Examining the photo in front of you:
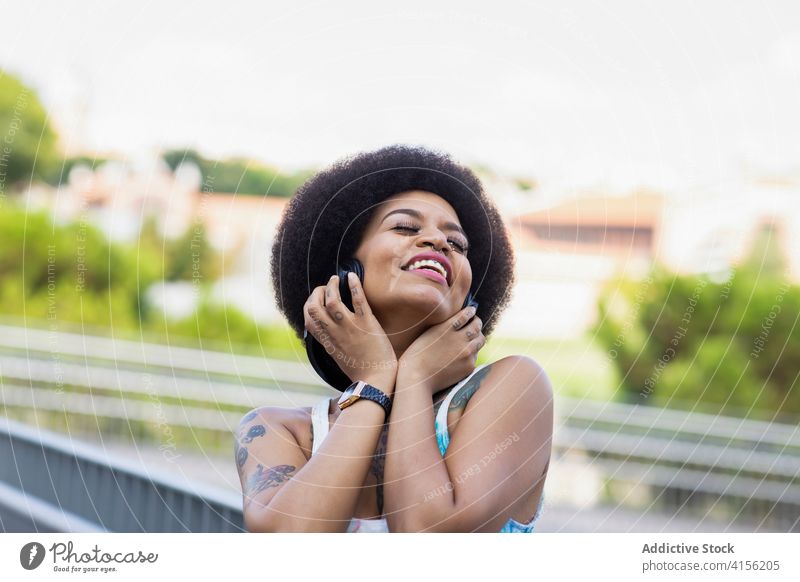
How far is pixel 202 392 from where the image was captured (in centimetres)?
653

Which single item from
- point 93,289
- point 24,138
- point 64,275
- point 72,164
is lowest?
point 93,289

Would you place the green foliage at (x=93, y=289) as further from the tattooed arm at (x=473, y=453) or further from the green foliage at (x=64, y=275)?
the tattooed arm at (x=473, y=453)

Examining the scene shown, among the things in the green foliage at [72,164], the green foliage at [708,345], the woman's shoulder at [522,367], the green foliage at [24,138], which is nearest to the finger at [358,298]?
the woman's shoulder at [522,367]

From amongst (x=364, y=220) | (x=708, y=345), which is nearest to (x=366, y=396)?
(x=364, y=220)

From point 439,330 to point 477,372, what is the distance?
96 millimetres

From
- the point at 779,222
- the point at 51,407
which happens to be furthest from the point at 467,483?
the point at 779,222

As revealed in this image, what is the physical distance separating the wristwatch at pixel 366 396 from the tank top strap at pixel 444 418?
0.08 metres

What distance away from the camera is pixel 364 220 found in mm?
1775

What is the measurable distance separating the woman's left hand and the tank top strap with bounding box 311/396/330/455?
172 millimetres

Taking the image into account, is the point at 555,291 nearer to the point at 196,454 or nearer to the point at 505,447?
the point at 505,447

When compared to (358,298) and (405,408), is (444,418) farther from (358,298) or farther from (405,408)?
(358,298)

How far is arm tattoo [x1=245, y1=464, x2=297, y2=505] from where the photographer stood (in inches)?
61.1

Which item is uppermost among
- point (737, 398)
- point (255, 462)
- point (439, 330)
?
point (439, 330)

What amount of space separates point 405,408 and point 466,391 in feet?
0.44
